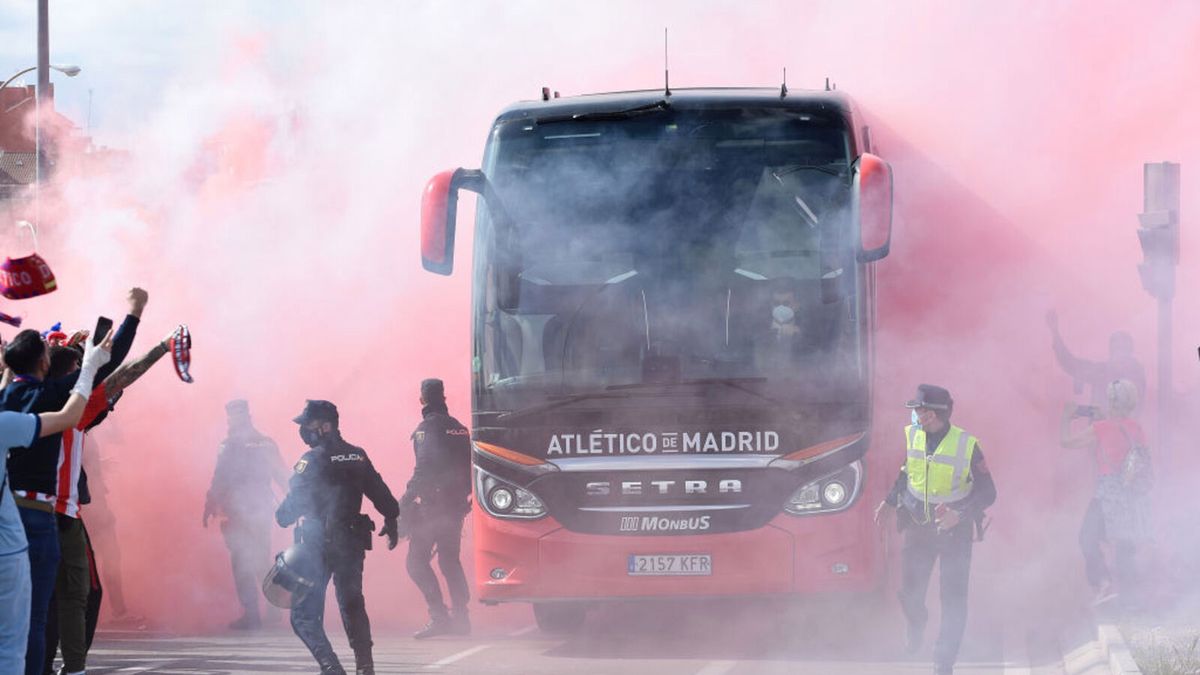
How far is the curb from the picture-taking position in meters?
8.34

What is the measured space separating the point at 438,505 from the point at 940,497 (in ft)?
12.4

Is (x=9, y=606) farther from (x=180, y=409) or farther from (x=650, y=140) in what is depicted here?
(x=180, y=409)

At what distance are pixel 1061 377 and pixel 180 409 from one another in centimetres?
744

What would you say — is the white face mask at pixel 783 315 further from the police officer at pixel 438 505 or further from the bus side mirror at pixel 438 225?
the police officer at pixel 438 505

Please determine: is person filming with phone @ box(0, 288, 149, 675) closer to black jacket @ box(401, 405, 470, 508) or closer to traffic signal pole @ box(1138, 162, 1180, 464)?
black jacket @ box(401, 405, 470, 508)

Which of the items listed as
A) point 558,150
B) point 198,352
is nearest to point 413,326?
point 198,352

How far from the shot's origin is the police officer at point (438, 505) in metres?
11.9

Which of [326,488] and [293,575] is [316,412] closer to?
[326,488]

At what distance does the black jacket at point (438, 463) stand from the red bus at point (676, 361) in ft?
6.49

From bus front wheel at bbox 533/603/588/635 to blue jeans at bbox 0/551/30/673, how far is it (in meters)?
4.84

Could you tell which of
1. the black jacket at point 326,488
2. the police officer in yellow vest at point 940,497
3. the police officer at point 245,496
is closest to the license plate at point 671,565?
the police officer in yellow vest at point 940,497

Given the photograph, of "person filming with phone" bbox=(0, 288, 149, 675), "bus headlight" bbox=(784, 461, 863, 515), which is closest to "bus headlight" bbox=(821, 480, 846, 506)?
"bus headlight" bbox=(784, 461, 863, 515)

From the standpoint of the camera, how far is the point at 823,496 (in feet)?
31.5

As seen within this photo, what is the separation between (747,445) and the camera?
9578 millimetres
